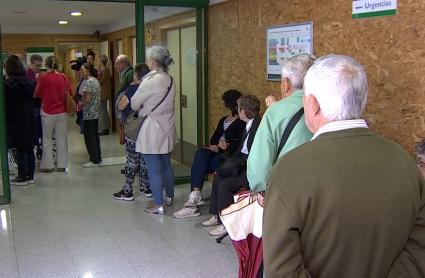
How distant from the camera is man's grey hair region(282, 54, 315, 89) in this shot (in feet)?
7.50

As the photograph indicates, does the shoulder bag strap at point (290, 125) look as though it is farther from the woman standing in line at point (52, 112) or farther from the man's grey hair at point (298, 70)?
the woman standing in line at point (52, 112)

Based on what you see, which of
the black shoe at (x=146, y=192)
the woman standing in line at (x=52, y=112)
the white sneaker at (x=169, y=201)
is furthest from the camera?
the woman standing in line at (x=52, y=112)

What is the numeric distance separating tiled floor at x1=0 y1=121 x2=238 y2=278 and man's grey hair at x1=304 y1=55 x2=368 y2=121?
6.66 feet

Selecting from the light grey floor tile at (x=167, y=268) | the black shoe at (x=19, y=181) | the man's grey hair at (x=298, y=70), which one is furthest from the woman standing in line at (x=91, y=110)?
the man's grey hair at (x=298, y=70)

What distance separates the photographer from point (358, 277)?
47.8 inches

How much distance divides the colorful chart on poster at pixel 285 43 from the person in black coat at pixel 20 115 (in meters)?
2.65

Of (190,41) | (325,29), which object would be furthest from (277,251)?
(190,41)

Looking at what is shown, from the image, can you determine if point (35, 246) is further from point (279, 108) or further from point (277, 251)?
point (277, 251)

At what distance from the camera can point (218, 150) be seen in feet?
14.1

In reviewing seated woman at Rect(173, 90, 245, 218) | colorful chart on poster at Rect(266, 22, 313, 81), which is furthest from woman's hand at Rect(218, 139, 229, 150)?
colorful chart on poster at Rect(266, 22, 313, 81)

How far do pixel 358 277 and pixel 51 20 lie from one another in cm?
938

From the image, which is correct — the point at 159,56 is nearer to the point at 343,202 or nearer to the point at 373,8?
the point at 373,8

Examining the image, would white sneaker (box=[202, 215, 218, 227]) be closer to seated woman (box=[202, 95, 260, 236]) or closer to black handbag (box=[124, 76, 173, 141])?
seated woman (box=[202, 95, 260, 236])

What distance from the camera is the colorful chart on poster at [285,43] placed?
11.8 ft
